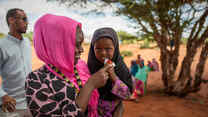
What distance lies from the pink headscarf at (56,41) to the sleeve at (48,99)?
0.35 feet

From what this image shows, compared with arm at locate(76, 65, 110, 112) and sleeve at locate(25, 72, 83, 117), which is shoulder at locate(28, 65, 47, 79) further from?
arm at locate(76, 65, 110, 112)

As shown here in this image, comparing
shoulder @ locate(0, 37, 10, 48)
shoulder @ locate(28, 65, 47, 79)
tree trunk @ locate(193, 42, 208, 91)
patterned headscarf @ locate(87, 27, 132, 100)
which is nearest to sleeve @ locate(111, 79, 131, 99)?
patterned headscarf @ locate(87, 27, 132, 100)

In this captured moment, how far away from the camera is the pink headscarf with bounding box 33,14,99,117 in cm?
89

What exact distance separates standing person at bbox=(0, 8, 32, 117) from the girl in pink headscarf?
3.55 feet

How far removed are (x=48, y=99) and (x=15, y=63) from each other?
49.8 inches

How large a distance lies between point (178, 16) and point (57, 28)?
2882 mm

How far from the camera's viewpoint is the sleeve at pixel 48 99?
806mm

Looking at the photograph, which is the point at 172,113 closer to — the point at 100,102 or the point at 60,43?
the point at 100,102

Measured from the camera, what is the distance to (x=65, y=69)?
36.4 inches

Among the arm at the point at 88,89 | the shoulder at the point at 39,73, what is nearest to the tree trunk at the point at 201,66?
the arm at the point at 88,89

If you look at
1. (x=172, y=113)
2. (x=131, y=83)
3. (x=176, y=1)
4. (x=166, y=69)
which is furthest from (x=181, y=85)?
(x=131, y=83)

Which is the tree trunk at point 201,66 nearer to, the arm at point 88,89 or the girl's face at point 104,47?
the girl's face at point 104,47

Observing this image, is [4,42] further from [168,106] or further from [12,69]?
[168,106]

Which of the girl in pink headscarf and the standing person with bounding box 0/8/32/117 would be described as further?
the standing person with bounding box 0/8/32/117
